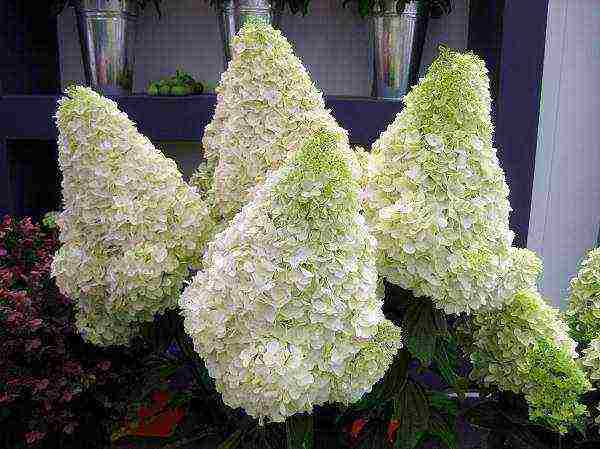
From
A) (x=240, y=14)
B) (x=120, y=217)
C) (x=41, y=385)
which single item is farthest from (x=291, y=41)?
(x=41, y=385)

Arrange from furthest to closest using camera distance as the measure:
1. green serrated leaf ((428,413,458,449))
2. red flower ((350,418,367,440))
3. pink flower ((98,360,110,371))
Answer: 1. pink flower ((98,360,110,371))
2. red flower ((350,418,367,440))
3. green serrated leaf ((428,413,458,449))

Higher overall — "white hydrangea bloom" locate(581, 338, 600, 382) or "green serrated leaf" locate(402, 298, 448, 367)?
"green serrated leaf" locate(402, 298, 448, 367)

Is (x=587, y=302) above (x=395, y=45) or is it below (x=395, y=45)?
below

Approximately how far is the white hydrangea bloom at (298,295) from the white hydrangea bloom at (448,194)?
0.07 metres

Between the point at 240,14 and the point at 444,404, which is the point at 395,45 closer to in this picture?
the point at 240,14

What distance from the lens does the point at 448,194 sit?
778 millimetres

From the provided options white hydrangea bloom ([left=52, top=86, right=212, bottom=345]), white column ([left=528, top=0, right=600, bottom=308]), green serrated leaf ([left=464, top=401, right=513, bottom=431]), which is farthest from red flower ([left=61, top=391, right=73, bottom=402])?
white column ([left=528, top=0, right=600, bottom=308])

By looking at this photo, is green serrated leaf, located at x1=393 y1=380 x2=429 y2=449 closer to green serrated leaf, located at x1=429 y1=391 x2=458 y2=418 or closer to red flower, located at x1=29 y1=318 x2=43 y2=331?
green serrated leaf, located at x1=429 y1=391 x2=458 y2=418

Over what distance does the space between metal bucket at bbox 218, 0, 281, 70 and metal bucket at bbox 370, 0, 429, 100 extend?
250 millimetres

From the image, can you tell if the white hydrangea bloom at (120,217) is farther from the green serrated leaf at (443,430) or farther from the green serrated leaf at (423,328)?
the green serrated leaf at (443,430)

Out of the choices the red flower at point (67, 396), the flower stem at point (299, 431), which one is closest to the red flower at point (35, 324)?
the red flower at point (67, 396)

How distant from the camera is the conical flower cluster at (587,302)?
3.31 feet

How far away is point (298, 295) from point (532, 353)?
1.34ft

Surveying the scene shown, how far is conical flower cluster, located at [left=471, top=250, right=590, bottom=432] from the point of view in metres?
0.88
